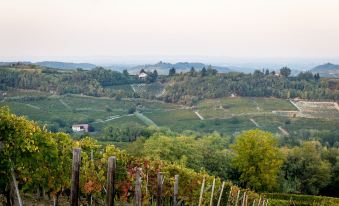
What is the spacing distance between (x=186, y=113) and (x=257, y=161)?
272 feet

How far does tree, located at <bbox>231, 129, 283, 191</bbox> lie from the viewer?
4309 centimetres

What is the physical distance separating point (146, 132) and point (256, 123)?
4956 centimetres

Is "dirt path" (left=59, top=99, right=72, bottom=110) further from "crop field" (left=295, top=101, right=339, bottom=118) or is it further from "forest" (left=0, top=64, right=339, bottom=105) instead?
"crop field" (left=295, top=101, right=339, bottom=118)

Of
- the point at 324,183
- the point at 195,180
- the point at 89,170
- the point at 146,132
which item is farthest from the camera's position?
the point at 146,132

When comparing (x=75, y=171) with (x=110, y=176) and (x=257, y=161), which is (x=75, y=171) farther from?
(x=257, y=161)

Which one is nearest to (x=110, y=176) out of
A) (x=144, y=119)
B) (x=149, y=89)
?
(x=144, y=119)

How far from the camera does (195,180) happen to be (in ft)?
72.1

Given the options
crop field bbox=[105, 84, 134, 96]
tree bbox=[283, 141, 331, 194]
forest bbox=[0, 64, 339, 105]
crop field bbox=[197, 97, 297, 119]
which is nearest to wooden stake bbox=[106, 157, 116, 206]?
tree bbox=[283, 141, 331, 194]

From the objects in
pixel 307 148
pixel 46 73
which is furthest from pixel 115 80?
pixel 307 148

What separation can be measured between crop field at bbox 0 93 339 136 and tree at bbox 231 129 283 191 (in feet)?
194

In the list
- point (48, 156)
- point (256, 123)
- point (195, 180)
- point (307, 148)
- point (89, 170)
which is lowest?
point (256, 123)

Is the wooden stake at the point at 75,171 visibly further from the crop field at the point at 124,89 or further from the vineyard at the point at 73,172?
the crop field at the point at 124,89

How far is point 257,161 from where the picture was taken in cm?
4403

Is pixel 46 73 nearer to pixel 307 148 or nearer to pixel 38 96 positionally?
pixel 38 96
